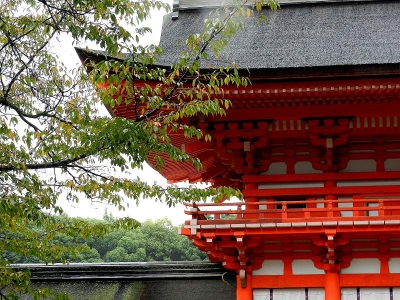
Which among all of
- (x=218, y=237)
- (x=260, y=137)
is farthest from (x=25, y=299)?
(x=260, y=137)

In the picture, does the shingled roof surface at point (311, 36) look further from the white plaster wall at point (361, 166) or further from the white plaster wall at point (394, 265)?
→ the white plaster wall at point (394, 265)

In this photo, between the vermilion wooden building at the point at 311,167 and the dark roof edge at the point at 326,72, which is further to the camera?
the vermilion wooden building at the point at 311,167

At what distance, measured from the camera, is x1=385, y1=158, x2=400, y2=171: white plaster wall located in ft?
39.7

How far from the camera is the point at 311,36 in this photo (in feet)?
43.0

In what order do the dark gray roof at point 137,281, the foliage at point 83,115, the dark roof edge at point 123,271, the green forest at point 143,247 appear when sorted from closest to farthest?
the foliage at point 83,115 → the dark gray roof at point 137,281 → the dark roof edge at point 123,271 → the green forest at point 143,247

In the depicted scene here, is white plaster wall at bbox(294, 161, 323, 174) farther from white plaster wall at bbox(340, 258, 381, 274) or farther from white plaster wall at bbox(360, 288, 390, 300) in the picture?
white plaster wall at bbox(360, 288, 390, 300)

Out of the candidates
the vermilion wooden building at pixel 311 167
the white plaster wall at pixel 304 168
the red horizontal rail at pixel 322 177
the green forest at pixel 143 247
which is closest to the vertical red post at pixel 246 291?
the vermilion wooden building at pixel 311 167

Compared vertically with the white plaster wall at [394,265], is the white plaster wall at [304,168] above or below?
above

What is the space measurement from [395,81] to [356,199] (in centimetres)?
202

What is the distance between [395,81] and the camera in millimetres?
10914

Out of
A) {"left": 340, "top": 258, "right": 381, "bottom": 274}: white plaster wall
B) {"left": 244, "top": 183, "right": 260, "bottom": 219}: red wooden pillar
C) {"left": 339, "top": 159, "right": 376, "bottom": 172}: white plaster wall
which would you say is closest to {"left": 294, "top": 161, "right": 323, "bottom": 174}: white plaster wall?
{"left": 339, "top": 159, "right": 376, "bottom": 172}: white plaster wall

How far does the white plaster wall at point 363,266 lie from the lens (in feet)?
38.1

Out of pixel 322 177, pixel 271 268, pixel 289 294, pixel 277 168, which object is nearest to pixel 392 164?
pixel 322 177

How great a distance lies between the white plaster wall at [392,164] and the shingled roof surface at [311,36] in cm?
188
